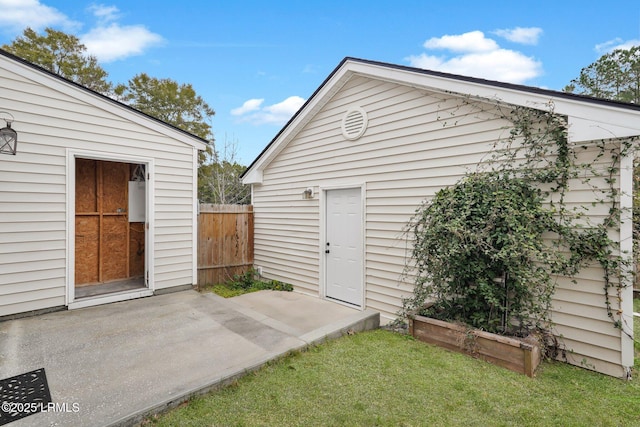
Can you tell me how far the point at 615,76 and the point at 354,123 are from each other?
1365 cm

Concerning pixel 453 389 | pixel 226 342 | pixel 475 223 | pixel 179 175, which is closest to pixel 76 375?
pixel 226 342

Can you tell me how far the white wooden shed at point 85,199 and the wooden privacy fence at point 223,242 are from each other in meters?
0.49

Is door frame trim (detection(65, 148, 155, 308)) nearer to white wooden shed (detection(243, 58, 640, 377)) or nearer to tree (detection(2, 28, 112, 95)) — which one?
white wooden shed (detection(243, 58, 640, 377))

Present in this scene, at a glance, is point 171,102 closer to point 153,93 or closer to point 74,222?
point 153,93

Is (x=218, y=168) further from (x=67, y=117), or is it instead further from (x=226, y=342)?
(x=226, y=342)

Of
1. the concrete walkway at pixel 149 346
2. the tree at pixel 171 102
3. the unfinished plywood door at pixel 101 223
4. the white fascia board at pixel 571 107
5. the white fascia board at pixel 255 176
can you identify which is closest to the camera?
the concrete walkway at pixel 149 346

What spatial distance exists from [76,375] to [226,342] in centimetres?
135

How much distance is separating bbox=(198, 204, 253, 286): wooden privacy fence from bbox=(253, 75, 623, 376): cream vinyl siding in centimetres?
54

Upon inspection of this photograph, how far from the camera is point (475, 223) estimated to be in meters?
3.27

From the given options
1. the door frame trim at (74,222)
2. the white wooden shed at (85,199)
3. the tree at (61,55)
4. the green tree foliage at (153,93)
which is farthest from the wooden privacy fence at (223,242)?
the tree at (61,55)

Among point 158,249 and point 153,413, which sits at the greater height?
point 158,249

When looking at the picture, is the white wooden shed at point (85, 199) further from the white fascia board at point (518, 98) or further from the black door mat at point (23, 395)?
the white fascia board at point (518, 98)

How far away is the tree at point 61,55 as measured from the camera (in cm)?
1437

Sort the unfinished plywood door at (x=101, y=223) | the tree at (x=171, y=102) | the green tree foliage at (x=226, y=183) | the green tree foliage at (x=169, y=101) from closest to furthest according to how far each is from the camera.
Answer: the unfinished plywood door at (x=101, y=223) < the green tree foliage at (x=226, y=183) < the tree at (x=171, y=102) < the green tree foliage at (x=169, y=101)
